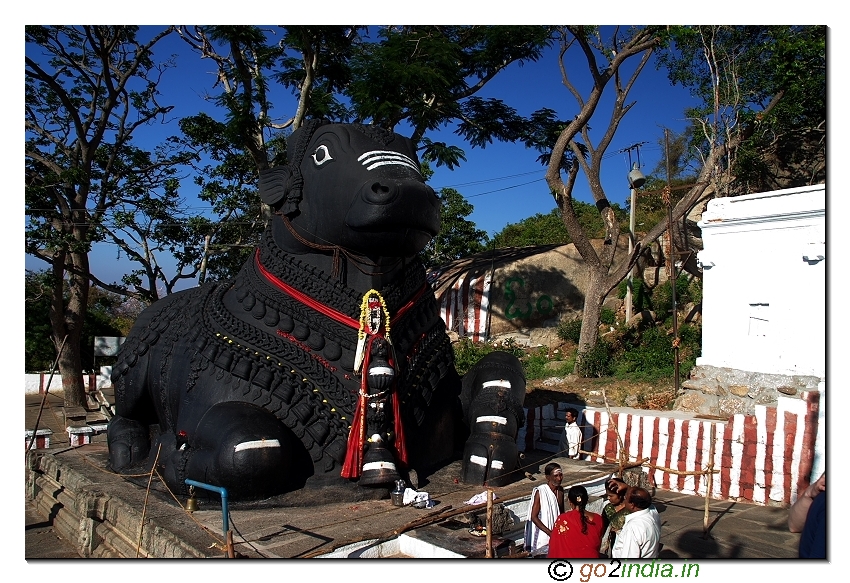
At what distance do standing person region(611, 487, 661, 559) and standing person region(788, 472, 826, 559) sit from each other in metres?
0.68

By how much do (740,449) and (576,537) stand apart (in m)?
3.74

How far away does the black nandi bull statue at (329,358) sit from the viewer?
14.5ft

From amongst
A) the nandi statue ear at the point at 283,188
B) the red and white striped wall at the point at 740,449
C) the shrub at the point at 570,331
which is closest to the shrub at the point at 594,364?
the shrub at the point at 570,331

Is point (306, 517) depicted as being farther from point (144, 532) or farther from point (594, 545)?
point (594, 545)

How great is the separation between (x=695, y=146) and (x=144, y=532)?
11478 millimetres

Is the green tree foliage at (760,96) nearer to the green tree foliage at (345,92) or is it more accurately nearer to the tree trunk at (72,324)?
the green tree foliage at (345,92)

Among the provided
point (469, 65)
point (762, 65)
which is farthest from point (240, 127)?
point (762, 65)

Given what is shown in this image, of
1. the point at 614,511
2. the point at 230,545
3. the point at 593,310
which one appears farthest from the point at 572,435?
the point at 593,310

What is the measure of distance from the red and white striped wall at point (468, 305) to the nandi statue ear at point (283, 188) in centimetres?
1172

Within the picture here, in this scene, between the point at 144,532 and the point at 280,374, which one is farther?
the point at 280,374

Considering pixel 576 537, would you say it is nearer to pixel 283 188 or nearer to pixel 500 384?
pixel 500 384

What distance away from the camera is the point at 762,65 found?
10.7 meters

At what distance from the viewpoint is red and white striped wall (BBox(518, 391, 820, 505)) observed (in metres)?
6.28

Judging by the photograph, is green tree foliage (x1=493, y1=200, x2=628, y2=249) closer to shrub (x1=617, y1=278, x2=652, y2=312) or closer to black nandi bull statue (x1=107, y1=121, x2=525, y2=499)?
shrub (x1=617, y1=278, x2=652, y2=312)
